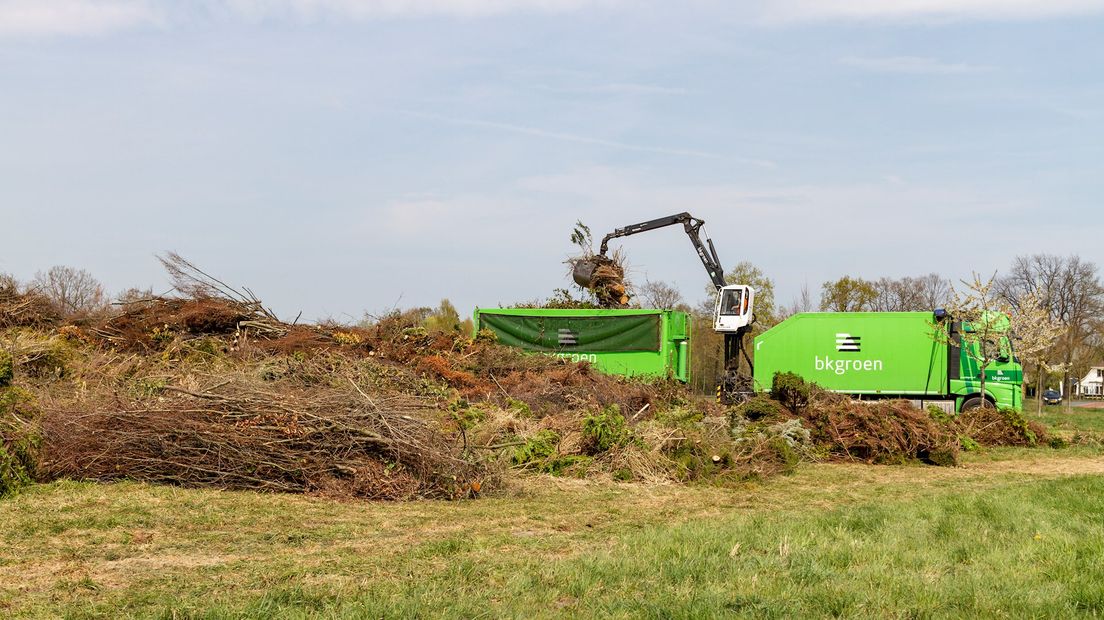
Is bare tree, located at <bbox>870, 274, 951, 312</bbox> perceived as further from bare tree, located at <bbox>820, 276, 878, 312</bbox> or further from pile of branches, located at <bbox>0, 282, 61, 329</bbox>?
pile of branches, located at <bbox>0, 282, 61, 329</bbox>

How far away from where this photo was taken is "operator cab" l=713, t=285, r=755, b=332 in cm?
2384

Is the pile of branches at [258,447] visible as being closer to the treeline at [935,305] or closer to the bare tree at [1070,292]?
the treeline at [935,305]

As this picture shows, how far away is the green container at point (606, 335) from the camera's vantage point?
2195 centimetres

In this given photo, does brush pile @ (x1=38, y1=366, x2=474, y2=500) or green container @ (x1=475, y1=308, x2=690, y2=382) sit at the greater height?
green container @ (x1=475, y1=308, x2=690, y2=382)

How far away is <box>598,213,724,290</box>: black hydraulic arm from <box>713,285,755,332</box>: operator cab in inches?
44.4

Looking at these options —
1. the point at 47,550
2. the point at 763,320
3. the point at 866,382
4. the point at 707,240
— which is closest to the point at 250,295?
the point at 47,550

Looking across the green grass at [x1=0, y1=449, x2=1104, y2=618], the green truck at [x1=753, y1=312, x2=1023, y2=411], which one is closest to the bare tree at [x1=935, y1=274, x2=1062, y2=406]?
the green truck at [x1=753, y1=312, x2=1023, y2=411]

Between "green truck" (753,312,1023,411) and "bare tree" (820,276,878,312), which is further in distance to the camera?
"bare tree" (820,276,878,312)

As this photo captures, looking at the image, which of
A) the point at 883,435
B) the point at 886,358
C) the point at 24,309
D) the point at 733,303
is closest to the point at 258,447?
the point at 883,435

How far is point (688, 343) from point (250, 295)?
10.1 m

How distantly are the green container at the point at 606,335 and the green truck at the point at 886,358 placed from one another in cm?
258

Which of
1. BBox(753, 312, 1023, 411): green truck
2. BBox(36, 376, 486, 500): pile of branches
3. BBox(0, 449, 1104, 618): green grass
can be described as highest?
BBox(753, 312, 1023, 411): green truck

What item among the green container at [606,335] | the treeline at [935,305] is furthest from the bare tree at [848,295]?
the green container at [606,335]

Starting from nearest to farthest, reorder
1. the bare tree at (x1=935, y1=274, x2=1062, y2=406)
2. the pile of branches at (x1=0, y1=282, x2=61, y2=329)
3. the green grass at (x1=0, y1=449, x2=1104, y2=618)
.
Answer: the green grass at (x1=0, y1=449, x2=1104, y2=618) → the pile of branches at (x1=0, y1=282, x2=61, y2=329) → the bare tree at (x1=935, y1=274, x2=1062, y2=406)
